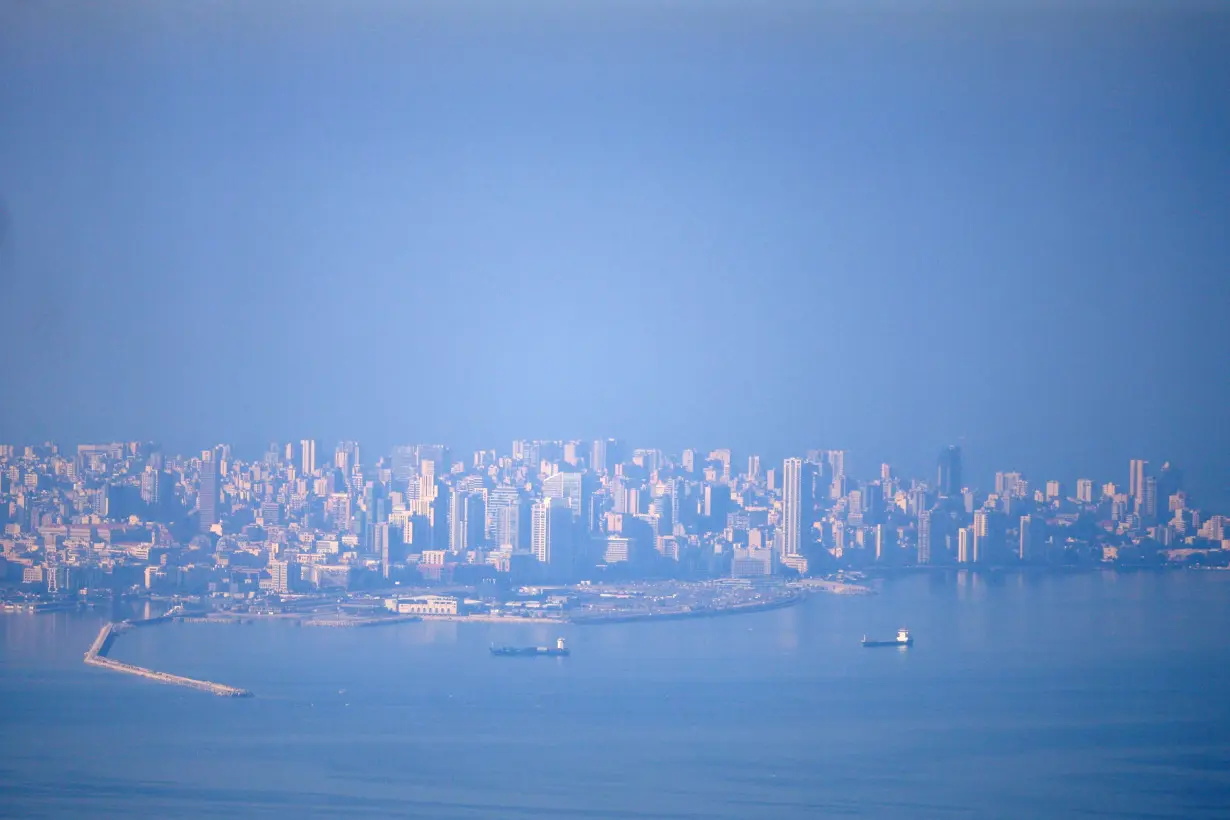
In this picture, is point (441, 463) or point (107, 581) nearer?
point (107, 581)

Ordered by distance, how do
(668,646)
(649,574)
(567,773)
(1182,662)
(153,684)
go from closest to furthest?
1. (567,773)
2. (153,684)
3. (1182,662)
4. (668,646)
5. (649,574)

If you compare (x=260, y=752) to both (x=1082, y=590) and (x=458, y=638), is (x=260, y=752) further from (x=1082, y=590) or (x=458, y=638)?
(x=1082, y=590)

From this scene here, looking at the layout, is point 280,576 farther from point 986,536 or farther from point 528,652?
point 986,536

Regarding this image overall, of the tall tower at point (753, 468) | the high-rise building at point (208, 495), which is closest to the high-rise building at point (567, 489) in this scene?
the tall tower at point (753, 468)

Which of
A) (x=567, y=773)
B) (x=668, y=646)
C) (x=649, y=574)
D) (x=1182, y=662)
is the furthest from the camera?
(x=649, y=574)

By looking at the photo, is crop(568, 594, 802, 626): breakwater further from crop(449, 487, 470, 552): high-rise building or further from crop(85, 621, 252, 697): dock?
crop(85, 621, 252, 697): dock

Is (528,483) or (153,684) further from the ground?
(528,483)

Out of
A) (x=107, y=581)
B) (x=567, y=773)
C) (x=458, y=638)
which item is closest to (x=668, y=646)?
(x=458, y=638)
